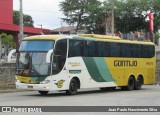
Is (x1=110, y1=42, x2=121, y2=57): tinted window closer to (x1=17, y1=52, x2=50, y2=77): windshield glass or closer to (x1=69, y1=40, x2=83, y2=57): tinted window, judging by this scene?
(x1=69, y1=40, x2=83, y2=57): tinted window

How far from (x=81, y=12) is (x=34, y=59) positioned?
62.9 m

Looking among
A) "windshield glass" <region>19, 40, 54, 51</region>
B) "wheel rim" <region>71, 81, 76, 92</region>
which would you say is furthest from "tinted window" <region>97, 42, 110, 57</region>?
"windshield glass" <region>19, 40, 54, 51</region>

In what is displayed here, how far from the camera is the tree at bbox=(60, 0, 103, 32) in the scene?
3376 inches

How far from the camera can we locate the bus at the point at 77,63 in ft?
82.1

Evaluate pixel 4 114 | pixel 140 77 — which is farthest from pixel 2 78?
pixel 4 114

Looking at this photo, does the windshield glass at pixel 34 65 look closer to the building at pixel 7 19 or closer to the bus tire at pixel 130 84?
the bus tire at pixel 130 84

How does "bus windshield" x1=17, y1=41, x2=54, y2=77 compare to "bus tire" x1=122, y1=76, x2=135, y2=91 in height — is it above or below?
above

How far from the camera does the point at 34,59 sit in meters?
25.2

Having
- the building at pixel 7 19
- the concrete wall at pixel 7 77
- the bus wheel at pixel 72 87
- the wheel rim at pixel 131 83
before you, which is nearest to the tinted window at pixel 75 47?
the bus wheel at pixel 72 87

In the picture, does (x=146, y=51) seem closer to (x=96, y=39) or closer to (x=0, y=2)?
(x=96, y=39)

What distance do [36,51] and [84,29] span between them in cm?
6279

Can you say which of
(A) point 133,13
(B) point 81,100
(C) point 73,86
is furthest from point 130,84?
(A) point 133,13

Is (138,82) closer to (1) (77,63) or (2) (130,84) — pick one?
(2) (130,84)

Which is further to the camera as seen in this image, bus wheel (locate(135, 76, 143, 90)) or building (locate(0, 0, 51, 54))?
building (locate(0, 0, 51, 54))
